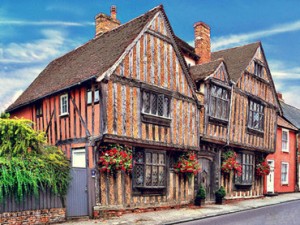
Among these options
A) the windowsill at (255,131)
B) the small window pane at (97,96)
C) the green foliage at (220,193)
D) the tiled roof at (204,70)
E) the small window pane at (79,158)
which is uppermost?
the tiled roof at (204,70)

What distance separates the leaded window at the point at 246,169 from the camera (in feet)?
70.2

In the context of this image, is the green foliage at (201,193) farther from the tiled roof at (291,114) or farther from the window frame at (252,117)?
the tiled roof at (291,114)

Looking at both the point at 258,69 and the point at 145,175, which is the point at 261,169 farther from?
the point at 145,175

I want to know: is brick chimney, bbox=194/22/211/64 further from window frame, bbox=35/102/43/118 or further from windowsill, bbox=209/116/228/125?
window frame, bbox=35/102/43/118

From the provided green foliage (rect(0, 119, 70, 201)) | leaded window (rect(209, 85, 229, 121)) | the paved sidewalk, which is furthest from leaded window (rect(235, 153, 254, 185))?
green foliage (rect(0, 119, 70, 201))

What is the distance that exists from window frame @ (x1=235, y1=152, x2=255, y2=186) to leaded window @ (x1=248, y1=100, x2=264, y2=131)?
1.68m

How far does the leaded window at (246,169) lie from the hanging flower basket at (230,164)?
1035mm

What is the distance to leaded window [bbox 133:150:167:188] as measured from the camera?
14.9m

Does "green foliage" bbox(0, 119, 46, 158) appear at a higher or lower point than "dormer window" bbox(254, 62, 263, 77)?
lower

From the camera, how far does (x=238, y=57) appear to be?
2283cm

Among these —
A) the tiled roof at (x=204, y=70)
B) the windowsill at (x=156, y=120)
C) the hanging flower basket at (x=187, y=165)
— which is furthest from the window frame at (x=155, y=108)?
the tiled roof at (x=204, y=70)

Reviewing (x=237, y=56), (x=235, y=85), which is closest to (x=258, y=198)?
(x=235, y=85)

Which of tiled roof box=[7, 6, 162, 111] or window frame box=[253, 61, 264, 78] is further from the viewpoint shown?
window frame box=[253, 61, 264, 78]

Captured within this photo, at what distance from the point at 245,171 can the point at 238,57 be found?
6716 millimetres
